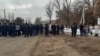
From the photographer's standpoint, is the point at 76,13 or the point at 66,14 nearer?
the point at 66,14

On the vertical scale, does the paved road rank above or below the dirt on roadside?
above

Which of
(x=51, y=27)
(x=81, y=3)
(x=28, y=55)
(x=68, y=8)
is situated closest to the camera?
(x=28, y=55)

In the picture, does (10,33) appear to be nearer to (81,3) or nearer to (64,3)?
(64,3)

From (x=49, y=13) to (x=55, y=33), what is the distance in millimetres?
80703

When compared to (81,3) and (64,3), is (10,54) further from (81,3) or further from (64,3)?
(81,3)

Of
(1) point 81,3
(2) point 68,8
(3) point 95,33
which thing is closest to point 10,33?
(3) point 95,33

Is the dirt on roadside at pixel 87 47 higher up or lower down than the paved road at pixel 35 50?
lower down

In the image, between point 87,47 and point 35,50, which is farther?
point 87,47

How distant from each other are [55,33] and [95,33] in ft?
20.6

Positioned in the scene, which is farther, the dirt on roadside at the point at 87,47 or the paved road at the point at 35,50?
the dirt on roadside at the point at 87,47

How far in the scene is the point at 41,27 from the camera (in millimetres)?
44875

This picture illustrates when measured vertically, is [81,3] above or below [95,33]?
above

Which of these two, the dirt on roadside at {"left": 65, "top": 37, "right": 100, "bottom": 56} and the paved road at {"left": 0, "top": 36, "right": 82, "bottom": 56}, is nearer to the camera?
the paved road at {"left": 0, "top": 36, "right": 82, "bottom": 56}

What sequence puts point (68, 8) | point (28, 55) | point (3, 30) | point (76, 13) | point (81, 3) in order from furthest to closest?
point (76, 13) → point (81, 3) → point (68, 8) → point (3, 30) → point (28, 55)
